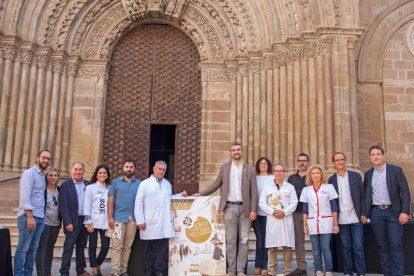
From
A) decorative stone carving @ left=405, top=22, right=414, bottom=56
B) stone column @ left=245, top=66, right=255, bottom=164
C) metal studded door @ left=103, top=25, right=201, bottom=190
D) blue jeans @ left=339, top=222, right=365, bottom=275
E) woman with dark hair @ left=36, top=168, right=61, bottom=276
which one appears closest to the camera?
woman with dark hair @ left=36, top=168, right=61, bottom=276

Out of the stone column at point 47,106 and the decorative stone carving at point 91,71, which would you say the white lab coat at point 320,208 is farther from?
the decorative stone carving at point 91,71

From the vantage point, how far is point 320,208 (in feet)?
23.0

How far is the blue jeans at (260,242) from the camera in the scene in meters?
7.25

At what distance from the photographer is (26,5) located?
12.4m

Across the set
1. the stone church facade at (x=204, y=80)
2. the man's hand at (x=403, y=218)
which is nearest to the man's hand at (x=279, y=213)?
the man's hand at (x=403, y=218)

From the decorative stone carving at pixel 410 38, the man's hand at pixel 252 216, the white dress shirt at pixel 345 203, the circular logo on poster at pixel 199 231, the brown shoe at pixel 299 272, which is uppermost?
the decorative stone carving at pixel 410 38

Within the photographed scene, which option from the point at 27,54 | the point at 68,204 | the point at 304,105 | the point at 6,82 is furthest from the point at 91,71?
the point at 68,204

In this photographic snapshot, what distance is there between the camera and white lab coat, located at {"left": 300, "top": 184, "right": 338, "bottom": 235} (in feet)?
22.7

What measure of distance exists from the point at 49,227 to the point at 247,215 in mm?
3147

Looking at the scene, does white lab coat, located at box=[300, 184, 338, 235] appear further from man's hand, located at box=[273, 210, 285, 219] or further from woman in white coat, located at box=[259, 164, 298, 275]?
man's hand, located at box=[273, 210, 285, 219]

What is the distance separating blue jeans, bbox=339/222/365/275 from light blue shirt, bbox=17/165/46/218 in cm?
475

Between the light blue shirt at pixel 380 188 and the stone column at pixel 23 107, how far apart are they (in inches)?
356

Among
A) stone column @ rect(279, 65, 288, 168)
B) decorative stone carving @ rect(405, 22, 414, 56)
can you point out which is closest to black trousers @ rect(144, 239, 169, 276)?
stone column @ rect(279, 65, 288, 168)

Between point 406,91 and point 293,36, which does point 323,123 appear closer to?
point 293,36
